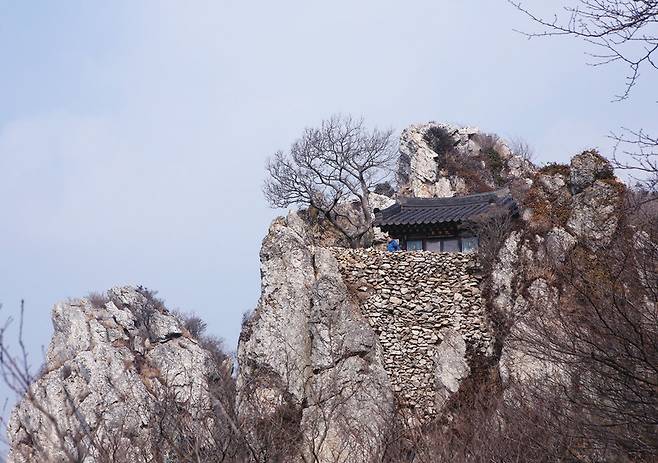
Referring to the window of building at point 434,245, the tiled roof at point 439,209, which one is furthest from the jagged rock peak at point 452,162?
the window of building at point 434,245

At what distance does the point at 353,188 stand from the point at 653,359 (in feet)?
71.4

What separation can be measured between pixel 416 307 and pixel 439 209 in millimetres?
4262

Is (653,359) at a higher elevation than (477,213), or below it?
below

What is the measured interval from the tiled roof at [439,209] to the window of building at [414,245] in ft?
1.95

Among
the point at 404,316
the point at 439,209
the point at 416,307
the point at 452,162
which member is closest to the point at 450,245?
the point at 439,209

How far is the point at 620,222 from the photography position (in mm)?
14867

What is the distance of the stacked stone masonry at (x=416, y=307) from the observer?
53.1ft

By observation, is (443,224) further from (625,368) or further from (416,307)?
(625,368)

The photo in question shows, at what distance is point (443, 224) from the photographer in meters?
18.7

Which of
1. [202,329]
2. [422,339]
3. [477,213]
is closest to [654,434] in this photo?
[422,339]

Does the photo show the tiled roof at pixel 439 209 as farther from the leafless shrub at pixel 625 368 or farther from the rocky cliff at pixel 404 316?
the leafless shrub at pixel 625 368

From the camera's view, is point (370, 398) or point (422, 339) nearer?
point (370, 398)

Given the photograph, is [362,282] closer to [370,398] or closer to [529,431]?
[370,398]

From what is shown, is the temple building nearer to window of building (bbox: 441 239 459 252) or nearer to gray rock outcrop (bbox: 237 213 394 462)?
window of building (bbox: 441 239 459 252)
